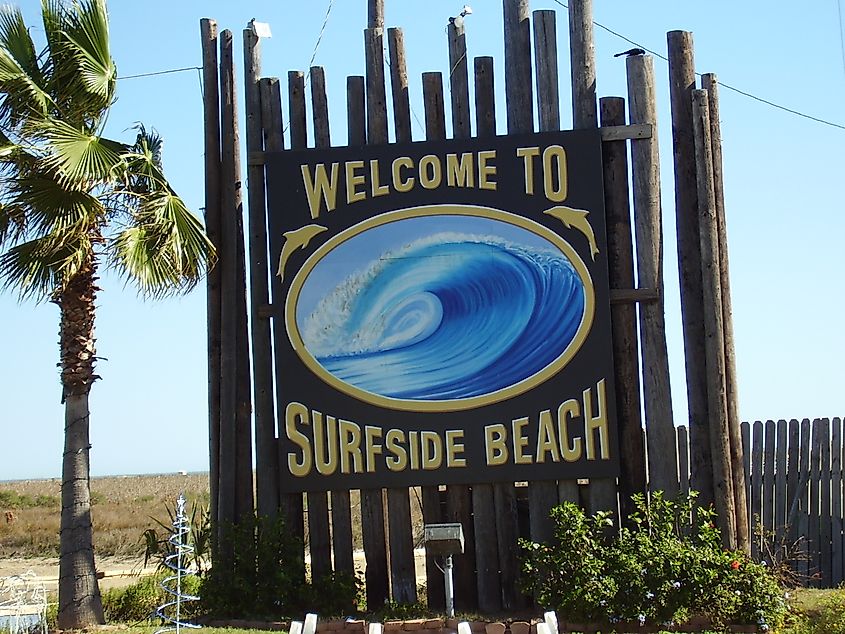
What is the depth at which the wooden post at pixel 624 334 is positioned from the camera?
456 inches

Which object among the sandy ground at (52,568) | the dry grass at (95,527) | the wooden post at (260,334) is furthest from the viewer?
the dry grass at (95,527)

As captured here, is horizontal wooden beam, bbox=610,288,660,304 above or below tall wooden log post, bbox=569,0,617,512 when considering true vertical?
below

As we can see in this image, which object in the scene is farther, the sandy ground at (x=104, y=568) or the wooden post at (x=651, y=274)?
the sandy ground at (x=104, y=568)

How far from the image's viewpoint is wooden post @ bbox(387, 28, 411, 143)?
12148 mm

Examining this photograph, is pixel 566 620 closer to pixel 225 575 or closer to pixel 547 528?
pixel 547 528

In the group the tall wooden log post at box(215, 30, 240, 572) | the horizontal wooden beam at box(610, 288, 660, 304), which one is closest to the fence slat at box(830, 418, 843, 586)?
the horizontal wooden beam at box(610, 288, 660, 304)

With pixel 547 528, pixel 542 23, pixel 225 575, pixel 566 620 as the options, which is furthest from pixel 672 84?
pixel 225 575

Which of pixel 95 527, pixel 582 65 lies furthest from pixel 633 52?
pixel 95 527

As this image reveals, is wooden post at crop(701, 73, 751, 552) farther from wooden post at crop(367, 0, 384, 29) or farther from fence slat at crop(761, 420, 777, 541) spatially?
wooden post at crop(367, 0, 384, 29)

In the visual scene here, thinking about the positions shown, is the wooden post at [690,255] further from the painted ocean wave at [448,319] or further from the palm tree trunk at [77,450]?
the palm tree trunk at [77,450]

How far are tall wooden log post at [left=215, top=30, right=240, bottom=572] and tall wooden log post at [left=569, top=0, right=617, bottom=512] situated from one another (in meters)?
3.60

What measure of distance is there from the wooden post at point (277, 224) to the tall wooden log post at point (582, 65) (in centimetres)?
307

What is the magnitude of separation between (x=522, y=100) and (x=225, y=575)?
5.57 m

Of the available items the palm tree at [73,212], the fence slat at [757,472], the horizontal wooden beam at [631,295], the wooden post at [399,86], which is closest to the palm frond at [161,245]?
the palm tree at [73,212]
